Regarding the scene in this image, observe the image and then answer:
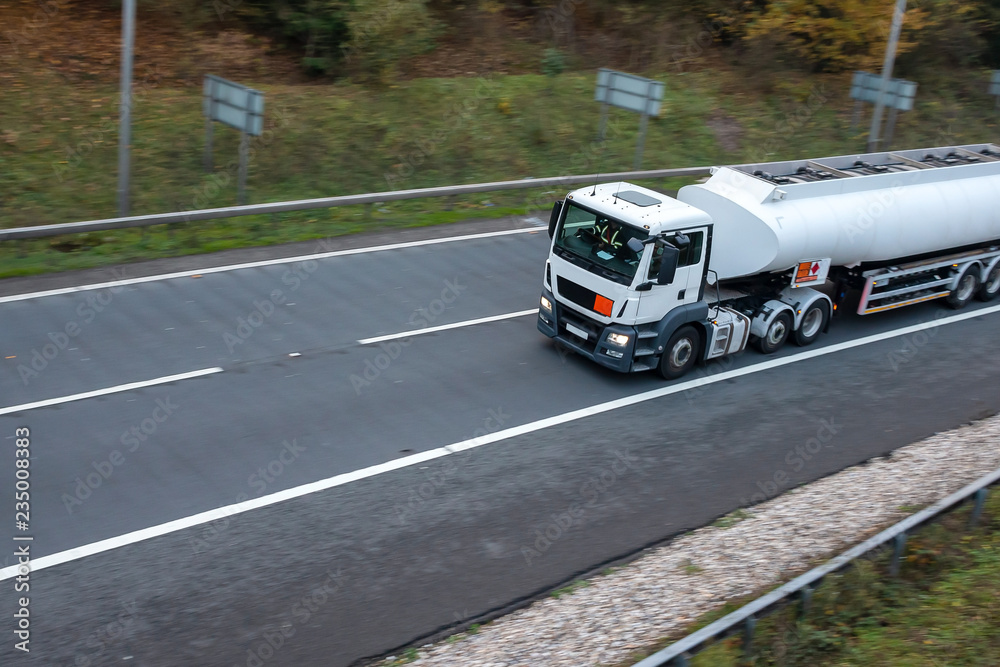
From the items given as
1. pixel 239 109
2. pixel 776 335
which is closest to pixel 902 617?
pixel 776 335

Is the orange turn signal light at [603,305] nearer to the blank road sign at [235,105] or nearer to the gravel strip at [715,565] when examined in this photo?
the gravel strip at [715,565]

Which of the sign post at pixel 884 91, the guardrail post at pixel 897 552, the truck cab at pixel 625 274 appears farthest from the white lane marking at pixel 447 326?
the sign post at pixel 884 91

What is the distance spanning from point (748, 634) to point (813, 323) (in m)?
8.67

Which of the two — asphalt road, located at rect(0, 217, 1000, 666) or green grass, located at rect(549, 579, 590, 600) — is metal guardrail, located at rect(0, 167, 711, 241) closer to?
asphalt road, located at rect(0, 217, 1000, 666)

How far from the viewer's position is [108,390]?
10672mm

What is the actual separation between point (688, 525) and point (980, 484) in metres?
2.89

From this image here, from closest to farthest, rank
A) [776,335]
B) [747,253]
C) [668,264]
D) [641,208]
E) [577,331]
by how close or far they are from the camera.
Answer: [668,264] → [641,208] → [577,331] → [747,253] → [776,335]

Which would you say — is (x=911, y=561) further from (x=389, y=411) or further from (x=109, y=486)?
(x=109, y=486)

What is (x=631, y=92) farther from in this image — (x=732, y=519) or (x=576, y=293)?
(x=732, y=519)

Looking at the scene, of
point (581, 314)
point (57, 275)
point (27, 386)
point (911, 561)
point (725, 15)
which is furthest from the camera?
point (725, 15)

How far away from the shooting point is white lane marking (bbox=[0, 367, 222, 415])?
33.1ft

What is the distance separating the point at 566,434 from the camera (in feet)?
A: 35.8

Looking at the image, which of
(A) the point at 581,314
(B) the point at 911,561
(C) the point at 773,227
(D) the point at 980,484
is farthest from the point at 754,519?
(C) the point at 773,227

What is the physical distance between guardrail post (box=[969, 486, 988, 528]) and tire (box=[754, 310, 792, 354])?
16.5ft
